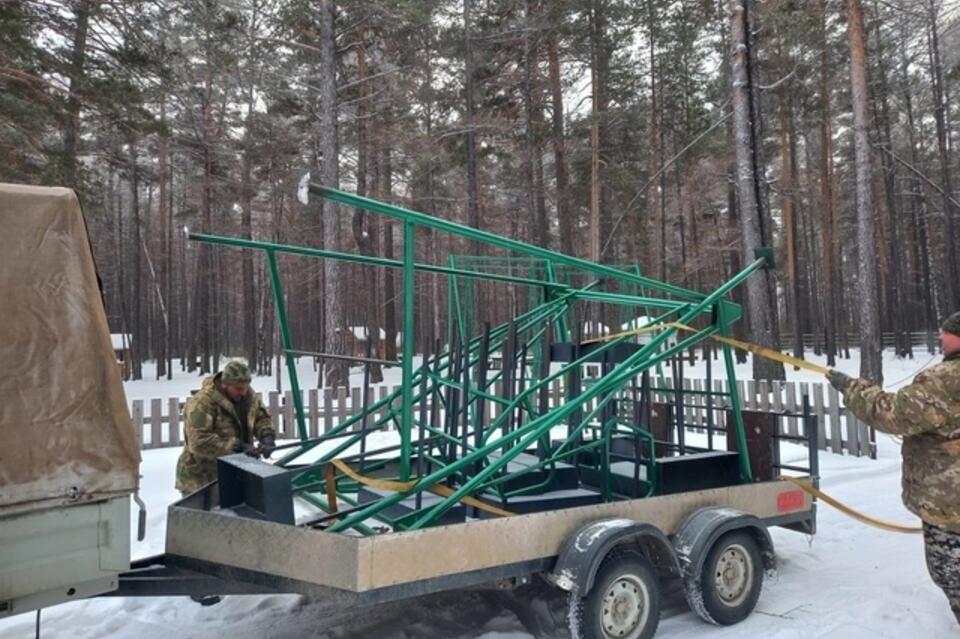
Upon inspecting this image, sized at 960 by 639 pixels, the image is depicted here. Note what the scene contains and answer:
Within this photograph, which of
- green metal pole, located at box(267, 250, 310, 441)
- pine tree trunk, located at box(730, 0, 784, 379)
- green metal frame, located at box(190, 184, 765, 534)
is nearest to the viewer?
green metal frame, located at box(190, 184, 765, 534)

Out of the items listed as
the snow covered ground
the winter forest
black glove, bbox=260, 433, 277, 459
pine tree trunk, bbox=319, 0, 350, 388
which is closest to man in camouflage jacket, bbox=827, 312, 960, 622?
the snow covered ground

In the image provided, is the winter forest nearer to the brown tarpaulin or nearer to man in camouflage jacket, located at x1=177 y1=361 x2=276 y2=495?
man in camouflage jacket, located at x1=177 y1=361 x2=276 y2=495

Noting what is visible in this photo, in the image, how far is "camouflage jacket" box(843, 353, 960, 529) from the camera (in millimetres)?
3658

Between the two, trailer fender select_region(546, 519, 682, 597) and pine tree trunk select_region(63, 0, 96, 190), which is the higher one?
pine tree trunk select_region(63, 0, 96, 190)

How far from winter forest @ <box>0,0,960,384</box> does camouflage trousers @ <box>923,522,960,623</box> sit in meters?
7.82

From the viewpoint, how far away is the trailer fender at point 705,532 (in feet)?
12.7

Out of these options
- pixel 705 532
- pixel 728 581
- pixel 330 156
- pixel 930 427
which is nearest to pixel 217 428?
pixel 705 532

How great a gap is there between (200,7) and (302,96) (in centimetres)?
932

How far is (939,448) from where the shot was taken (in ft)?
12.4

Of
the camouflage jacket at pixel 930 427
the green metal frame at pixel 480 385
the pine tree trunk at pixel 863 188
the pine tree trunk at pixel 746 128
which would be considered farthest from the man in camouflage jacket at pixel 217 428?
the pine tree trunk at pixel 863 188

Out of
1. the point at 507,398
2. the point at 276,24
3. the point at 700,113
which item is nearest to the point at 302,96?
the point at 276,24

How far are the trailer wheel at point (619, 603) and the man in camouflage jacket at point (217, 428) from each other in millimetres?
2445

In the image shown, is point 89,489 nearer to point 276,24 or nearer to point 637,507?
point 637,507

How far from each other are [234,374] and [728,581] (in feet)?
12.1
